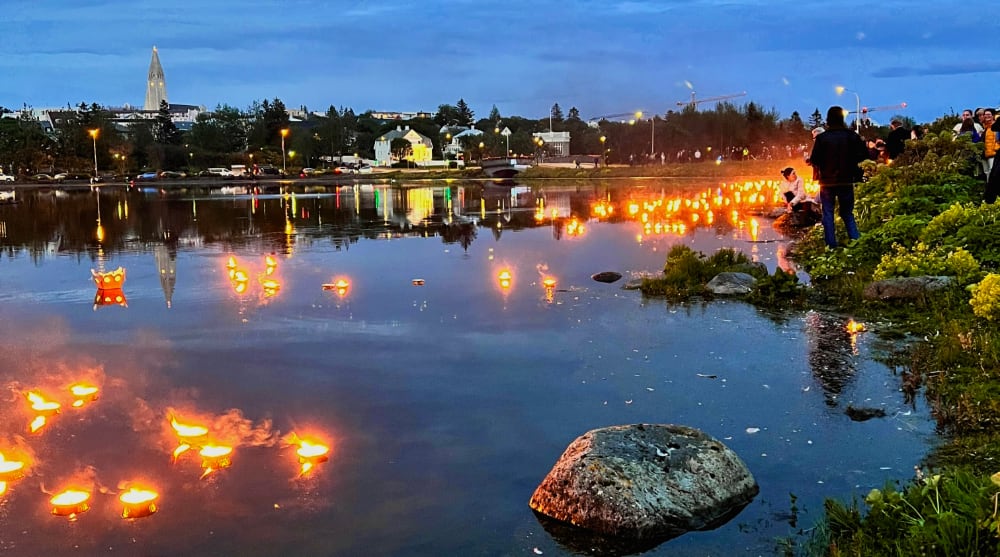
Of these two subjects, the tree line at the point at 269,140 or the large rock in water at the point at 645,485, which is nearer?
the large rock in water at the point at 645,485

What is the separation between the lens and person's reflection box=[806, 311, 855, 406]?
7.91 m

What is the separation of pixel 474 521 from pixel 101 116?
120m

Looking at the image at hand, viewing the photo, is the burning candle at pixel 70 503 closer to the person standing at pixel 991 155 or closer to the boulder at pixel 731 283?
the boulder at pixel 731 283

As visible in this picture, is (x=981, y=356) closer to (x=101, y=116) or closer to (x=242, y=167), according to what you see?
(x=242, y=167)

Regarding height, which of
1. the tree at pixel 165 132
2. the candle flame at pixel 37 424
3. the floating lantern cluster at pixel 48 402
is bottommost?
the candle flame at pixel 37 424

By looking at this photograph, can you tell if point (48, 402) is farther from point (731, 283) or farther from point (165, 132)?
point (165, 132)

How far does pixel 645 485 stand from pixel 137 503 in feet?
10.7

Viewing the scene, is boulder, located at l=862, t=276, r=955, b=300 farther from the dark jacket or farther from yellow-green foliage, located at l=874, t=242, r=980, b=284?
the dark jacket

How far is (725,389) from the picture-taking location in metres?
7.84

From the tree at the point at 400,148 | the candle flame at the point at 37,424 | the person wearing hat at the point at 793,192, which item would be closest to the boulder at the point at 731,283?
the candle flame at the point at 37,424

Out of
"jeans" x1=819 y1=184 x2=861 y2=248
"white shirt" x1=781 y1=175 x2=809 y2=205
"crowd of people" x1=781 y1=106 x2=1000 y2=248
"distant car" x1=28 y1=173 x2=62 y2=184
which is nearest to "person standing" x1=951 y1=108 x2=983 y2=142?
"white shirt" x1=781 y1=175 x2=809 y2=205

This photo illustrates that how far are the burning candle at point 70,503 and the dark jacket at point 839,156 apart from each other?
38.9ft

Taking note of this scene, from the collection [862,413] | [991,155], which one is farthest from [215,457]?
[991,155]

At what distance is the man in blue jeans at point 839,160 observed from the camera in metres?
13.7
